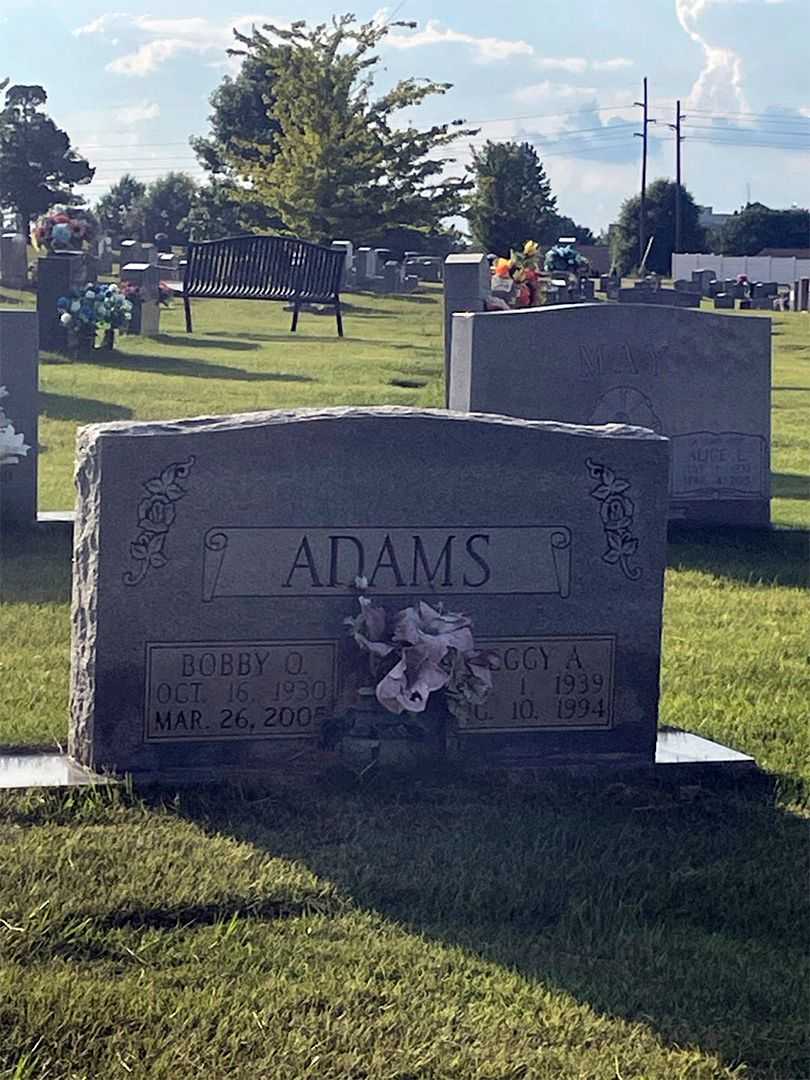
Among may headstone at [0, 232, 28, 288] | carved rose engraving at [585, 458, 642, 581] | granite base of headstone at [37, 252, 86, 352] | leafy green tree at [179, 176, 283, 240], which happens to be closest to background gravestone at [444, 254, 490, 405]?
granite base of headstone at [37, 252, 86, 352]

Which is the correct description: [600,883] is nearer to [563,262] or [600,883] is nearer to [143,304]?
[143,304]

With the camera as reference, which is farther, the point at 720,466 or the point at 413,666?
the point at 720,466

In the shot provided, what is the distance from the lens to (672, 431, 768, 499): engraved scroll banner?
9219 millimetres

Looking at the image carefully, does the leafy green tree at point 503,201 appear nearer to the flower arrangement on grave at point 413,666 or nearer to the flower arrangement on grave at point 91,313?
the flower arrangement on grave at point 91,313

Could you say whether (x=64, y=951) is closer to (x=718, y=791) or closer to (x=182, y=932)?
(x=182, y=932)

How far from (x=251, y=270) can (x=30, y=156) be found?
3304 cm

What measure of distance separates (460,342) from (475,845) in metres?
5.12

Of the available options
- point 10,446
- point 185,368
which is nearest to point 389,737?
point 10,446

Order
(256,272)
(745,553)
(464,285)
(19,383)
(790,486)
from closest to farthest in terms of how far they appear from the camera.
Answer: (19,383) → (745,553) → (790,486) → (464,285) → (256,272)

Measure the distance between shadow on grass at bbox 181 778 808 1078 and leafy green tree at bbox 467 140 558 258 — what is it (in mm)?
45573

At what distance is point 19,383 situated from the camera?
27.0ft

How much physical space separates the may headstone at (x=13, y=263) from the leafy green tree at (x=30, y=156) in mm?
21086

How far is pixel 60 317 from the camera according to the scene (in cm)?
1703

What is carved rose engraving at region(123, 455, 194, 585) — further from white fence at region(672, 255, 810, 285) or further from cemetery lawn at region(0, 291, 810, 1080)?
white fence at region(672, 255, 810, 285)
